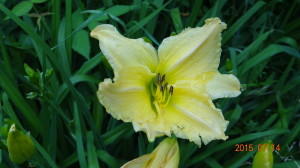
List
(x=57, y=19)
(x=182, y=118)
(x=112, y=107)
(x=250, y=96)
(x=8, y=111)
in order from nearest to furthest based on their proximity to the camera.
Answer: (x=112, y=107), (x=182, y=118), (x=8, y=111), (x=57, y=19), (x=250, y=96)

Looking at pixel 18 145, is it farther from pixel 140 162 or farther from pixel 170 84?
pixel 170 84

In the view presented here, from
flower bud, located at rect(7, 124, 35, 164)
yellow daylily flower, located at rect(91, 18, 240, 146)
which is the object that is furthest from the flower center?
flower bud, located at rect(7, 124, 35, 164)

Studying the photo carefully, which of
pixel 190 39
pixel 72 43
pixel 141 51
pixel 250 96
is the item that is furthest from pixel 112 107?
pixel 250 96

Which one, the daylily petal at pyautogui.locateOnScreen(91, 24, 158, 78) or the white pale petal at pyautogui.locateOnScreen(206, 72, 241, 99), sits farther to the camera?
the white pale petal at pyautogui.locateOnScreen(206, 72, 241, 99)

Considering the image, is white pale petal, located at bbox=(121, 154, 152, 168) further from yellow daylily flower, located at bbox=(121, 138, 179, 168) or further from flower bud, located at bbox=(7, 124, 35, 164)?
flower bud, located at bbox=(7, 124, 35, 164)

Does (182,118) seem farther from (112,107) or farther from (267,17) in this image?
(267,17)

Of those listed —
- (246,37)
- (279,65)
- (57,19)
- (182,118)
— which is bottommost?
(279,65)
